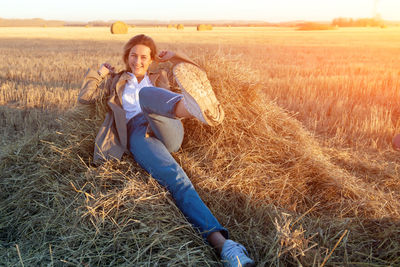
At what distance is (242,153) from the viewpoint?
303 centimetres

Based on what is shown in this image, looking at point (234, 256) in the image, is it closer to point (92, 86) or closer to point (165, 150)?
point (165, 150)

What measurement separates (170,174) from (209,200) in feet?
1.38

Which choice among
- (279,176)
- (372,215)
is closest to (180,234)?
(279,176)

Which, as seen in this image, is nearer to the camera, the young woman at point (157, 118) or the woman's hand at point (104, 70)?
the young woman at point (157, 118)

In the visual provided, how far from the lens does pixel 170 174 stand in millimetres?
2391

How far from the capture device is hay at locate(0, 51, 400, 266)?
2.04 meters

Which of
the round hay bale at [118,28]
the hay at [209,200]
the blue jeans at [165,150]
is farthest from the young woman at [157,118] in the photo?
the round hay bale at [118,28]

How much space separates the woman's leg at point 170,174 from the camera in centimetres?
209

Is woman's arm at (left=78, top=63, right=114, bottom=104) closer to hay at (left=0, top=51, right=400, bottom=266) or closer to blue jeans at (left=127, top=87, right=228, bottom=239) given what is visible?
hay at (left=0, top=51, right=400, bottom=266)

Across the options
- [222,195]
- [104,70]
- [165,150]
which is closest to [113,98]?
[104,70]

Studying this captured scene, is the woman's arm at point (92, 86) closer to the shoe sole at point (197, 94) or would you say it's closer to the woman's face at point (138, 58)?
the woman's face at point (138, 58)

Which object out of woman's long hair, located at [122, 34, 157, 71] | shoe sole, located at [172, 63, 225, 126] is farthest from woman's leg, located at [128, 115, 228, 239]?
woman's long hair, located at [122, 34, 157, 71]

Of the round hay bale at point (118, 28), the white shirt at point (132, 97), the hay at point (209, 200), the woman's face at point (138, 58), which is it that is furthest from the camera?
the round hay bale at point (118, 28)

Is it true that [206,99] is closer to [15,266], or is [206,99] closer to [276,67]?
[15,266]
